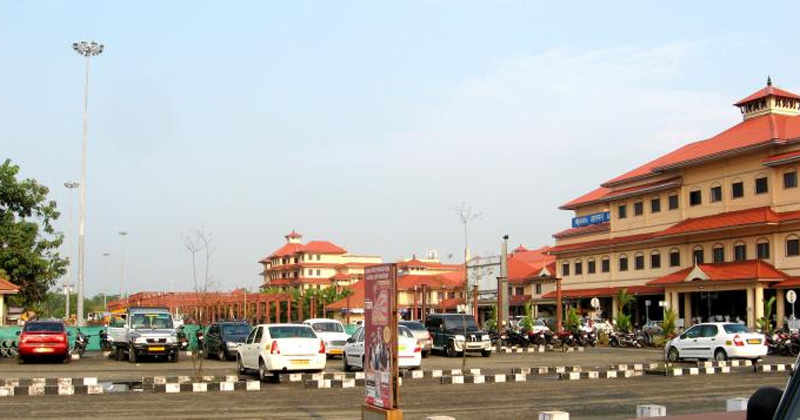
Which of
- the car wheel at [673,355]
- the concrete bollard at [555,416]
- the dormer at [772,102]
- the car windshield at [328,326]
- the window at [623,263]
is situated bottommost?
the car wheel at [673,355]

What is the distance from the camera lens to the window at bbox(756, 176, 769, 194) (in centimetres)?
5070

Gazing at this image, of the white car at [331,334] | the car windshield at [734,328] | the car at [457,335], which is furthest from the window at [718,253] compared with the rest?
the white car at [331,334]

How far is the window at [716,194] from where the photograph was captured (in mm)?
54375

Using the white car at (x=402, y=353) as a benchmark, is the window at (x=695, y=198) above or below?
above

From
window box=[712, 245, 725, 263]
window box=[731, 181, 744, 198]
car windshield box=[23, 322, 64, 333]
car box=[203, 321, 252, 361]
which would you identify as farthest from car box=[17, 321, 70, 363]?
window box=[731, 181, 744, 198]

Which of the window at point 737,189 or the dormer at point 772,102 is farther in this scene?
the dormer at point 772,102

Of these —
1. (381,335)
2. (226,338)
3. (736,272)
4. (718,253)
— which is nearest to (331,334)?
(226,338)

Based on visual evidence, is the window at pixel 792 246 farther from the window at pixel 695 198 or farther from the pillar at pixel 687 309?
the window at pixel 695 198

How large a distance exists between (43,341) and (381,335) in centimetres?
2496

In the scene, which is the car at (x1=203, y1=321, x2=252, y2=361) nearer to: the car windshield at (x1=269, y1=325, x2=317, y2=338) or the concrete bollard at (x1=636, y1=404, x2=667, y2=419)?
the car windshield at (x1=269, y1=325, x2=317, y2=338)

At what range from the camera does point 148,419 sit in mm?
13883

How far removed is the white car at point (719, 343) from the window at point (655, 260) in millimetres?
28635

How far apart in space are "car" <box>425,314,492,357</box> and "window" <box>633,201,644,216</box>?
29171mm

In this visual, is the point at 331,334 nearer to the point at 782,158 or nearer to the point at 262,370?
the point at 262,370
